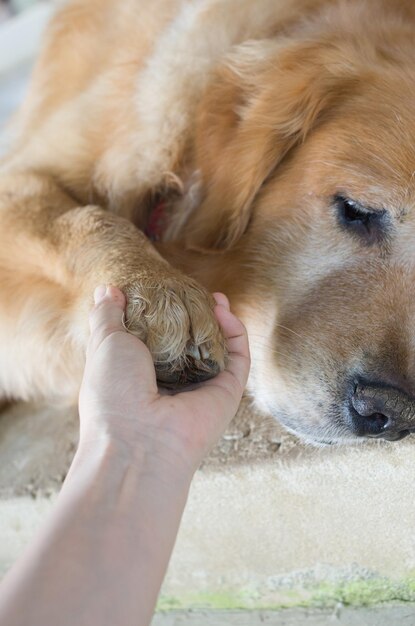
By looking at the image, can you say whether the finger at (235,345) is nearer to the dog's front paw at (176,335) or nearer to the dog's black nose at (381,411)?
the dog's front paw at (176,335)

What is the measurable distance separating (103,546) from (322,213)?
0.80 metres

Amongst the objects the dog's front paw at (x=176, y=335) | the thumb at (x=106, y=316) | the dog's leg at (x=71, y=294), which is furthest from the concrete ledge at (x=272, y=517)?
the thumb at (x=106, y=316)

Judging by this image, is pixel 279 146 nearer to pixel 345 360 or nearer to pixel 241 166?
pixel 241 166

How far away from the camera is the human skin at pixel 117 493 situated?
781mm

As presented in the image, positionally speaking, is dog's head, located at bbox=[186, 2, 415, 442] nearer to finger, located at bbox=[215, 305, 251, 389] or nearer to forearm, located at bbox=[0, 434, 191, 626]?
finger, located at bbox=[215, 305, 251, 389]

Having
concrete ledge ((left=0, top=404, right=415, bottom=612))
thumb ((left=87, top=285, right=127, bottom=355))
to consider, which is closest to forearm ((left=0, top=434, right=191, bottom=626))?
thumb ((left=87, top=285, right=127, bottom=355))

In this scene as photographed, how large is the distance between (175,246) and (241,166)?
0.26 metres

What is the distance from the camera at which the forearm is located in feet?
2.51

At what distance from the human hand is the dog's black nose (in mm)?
223

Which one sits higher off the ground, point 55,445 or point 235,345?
point 235,345

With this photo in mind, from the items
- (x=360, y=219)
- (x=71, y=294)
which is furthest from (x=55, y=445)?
(x=360, y=219)

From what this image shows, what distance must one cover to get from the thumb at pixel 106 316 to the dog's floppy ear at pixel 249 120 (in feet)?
1.31

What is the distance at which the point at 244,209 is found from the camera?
1.50 m

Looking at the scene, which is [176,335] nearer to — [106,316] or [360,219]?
[106,316]
